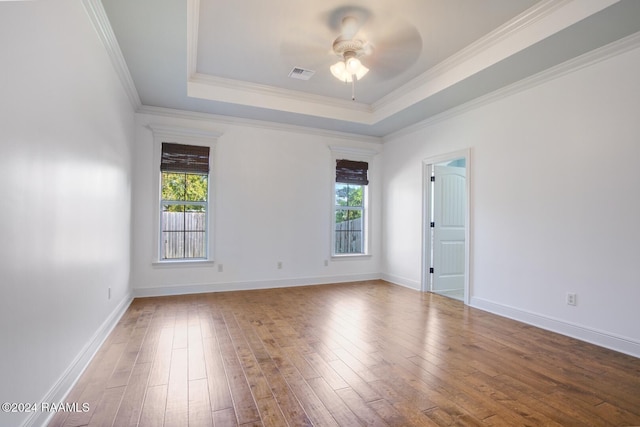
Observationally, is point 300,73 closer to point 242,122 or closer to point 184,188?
point 242,122

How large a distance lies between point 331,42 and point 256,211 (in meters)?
2.77

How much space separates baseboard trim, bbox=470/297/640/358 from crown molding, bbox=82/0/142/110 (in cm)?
487

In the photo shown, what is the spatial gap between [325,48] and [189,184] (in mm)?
2814

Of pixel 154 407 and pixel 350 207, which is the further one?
pixel 350 207

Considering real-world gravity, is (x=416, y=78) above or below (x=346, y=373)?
above

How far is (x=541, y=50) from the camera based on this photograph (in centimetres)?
296

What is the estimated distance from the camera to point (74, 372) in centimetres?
217

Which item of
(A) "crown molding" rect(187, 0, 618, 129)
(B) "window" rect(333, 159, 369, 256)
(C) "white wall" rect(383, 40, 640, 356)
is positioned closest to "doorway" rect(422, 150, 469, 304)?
(C) "white wall" rect(383, 40, 640, 356)

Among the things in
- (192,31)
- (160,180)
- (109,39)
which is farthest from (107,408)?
(160,180)

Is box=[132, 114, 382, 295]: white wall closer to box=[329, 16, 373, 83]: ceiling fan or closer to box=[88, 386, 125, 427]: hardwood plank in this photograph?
box=[329, 16, 373, 83]: ceiling fan

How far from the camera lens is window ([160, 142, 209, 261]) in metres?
4.73

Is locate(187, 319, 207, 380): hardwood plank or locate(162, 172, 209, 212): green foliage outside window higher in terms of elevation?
locate(162, 172, 209, 212): green foliage outside window

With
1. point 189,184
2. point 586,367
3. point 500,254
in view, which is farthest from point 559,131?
point 189,184

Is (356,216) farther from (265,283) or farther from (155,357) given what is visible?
(155,357)
